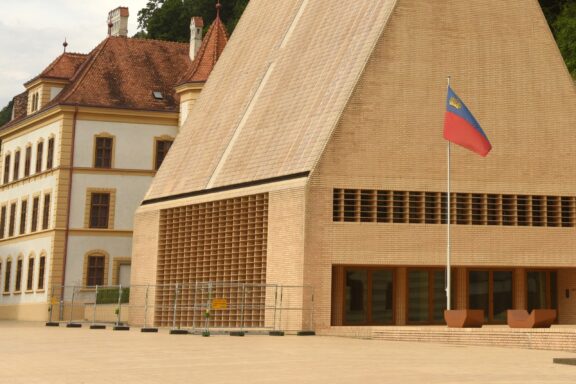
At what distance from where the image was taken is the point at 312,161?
37781 mm

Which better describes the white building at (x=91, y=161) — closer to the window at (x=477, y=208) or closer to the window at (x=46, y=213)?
the window at (x=46, y=213)

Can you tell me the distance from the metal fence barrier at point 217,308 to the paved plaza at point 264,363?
669cm

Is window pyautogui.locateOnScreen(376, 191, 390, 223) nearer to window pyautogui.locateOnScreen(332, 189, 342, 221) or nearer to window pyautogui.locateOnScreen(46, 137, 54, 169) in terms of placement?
window pyautogui.locateOnScreen(332, 189, 342, 221)

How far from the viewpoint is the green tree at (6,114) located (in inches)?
4011

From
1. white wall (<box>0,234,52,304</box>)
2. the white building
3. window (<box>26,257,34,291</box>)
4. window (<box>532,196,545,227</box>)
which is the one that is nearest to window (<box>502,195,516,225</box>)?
window (<box>532,196,545,227</box>)

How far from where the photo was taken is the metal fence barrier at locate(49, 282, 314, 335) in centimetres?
3672

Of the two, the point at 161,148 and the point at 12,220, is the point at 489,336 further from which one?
the point at 12,220

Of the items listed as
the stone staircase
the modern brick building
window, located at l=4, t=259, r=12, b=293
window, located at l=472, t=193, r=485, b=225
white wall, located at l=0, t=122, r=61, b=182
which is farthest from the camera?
window, located at l=4, t=259, r=12, b=293

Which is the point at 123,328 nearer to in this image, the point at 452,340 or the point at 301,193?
the point at 301,193

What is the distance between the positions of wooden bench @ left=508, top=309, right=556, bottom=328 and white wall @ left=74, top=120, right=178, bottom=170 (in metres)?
33.9

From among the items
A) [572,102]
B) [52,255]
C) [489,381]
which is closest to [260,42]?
[572,102]

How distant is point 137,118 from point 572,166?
28275 mm

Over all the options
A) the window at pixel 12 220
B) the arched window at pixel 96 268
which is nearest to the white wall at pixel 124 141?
the arched window at pixel 96 268

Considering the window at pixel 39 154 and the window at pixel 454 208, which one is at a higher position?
the window at pixel 39 154
